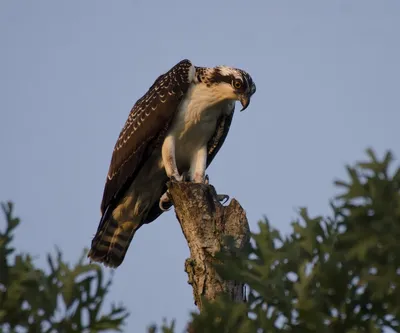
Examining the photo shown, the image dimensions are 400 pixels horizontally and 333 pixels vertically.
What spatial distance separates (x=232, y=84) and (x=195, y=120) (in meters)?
0.70

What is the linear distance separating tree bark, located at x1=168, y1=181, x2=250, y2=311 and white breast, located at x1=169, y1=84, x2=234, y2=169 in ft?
7.92

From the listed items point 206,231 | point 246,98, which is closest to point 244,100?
point 246,98

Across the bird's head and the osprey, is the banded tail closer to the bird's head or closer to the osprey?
the osprey

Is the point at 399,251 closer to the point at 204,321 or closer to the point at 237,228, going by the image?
the point at 204,321

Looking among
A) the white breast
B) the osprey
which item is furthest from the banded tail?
the white breast

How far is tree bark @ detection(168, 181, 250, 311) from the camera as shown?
8016 millimetres

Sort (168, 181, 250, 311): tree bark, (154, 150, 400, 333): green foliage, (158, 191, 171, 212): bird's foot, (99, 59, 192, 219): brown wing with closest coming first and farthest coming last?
(154, 150, 400, 333): green foliage
(168, 181, 250, 311): tree bark
(99, 59, 192, 219): brown wing
(158, 191, 171, 212): bird's foot

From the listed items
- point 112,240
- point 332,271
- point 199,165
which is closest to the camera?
point 332,271

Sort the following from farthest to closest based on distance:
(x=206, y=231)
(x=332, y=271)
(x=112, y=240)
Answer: (x=112, y=240)
(x=206, y=231)
(x=332, y=271)

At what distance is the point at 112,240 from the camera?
1132 cm

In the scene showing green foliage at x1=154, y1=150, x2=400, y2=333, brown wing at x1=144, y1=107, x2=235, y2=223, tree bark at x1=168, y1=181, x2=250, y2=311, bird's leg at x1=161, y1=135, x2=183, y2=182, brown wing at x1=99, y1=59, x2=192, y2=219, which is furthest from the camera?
brown wing at x1=144, y1=107, x2=235, y2=223

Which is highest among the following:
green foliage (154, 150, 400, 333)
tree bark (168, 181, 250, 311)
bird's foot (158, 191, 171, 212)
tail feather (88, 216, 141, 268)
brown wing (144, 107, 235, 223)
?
brown wing (144, 107, 235, 223)

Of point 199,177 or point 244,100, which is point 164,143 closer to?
point 199,177

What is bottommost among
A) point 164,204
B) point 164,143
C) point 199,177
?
point 164,204
